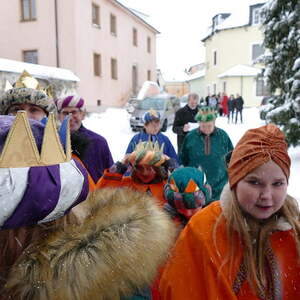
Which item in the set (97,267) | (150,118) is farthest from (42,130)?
(150,118)

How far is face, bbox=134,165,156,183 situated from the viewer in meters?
2.91

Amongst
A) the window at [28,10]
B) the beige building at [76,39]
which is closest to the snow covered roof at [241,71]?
the beige building at [76,39]

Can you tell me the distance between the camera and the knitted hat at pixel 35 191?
836mm

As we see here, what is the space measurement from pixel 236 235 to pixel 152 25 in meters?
35.1

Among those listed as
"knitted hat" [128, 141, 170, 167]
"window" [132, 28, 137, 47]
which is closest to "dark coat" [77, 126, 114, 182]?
"knitted hat" [128, 141, 170, 167]

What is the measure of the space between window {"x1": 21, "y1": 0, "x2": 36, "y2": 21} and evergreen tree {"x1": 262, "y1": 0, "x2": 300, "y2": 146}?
60.0 feet

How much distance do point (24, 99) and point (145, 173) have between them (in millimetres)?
1135

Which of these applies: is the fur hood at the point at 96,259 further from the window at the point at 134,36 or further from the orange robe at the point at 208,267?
the window at the point at 134,36

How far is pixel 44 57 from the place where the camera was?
22.8 m

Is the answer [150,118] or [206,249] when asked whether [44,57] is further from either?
[206,249]

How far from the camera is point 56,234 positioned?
97 cm

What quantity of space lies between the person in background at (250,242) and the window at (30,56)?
2397cm

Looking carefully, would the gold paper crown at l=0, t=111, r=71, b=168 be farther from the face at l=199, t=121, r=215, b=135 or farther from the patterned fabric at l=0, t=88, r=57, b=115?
the face at l=199, t=121, r=215, b=135

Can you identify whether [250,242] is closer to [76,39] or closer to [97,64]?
[76,39]
